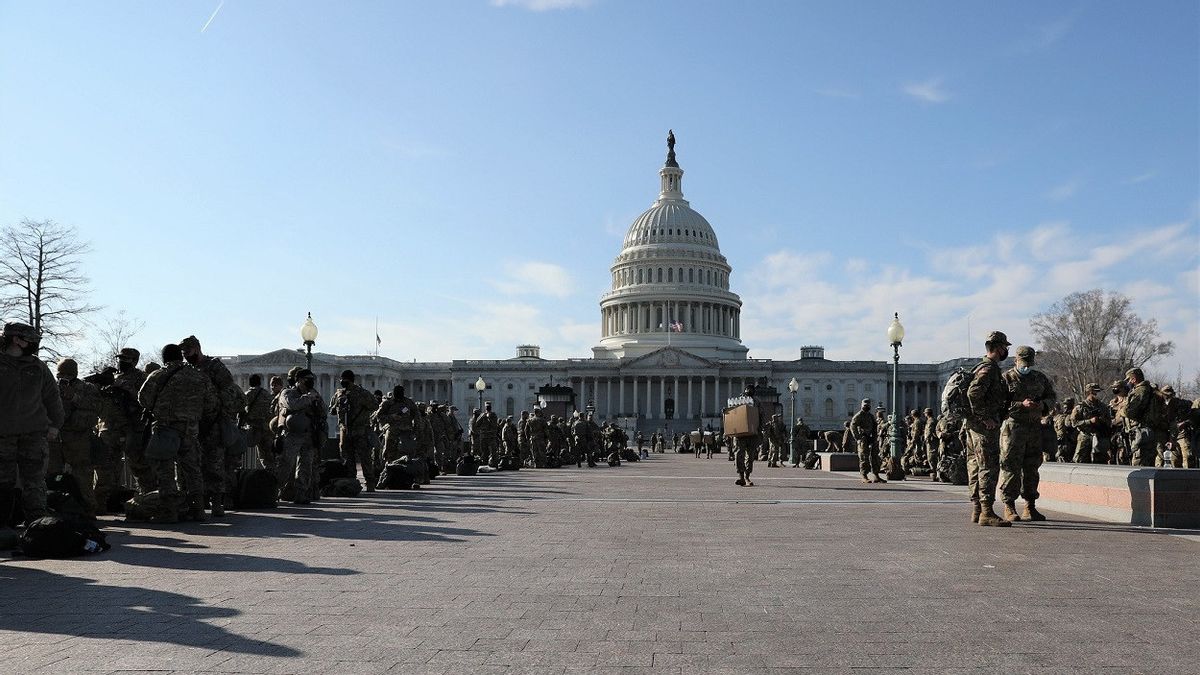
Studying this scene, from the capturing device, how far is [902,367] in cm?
13538

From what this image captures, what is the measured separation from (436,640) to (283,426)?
1105 cm

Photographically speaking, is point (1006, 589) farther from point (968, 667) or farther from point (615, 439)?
point (615, 439)

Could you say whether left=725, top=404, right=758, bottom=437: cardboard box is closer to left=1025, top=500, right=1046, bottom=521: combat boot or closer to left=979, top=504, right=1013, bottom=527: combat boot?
left=1025, top=500, right=1046, bottom=521: combat boot

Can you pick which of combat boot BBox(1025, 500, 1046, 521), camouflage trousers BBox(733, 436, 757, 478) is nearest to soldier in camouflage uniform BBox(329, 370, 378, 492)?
camouflage trousers BBox(733, 436, 757, 478)

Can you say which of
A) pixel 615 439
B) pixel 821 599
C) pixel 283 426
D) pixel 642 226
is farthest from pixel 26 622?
pixel 642 226

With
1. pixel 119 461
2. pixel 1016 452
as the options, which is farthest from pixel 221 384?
pixel 1016 452

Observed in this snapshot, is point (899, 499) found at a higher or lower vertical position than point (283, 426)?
lower

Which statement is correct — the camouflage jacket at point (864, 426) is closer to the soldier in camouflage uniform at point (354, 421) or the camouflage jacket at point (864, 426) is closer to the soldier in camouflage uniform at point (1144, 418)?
the soldier in camouflage uniform at point (1144, 418)

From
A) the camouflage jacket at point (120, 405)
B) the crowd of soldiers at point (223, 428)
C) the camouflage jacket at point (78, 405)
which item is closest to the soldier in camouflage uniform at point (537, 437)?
the crowd of soldiers at point (223, 428)

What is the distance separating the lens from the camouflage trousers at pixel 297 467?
16.3 meters

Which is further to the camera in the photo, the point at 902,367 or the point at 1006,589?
the point at 902,367

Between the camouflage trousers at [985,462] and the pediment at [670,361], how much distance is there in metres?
118

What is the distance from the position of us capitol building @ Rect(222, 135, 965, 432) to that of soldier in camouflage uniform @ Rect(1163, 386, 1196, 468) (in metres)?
100

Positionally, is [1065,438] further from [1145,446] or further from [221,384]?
[221,384]
